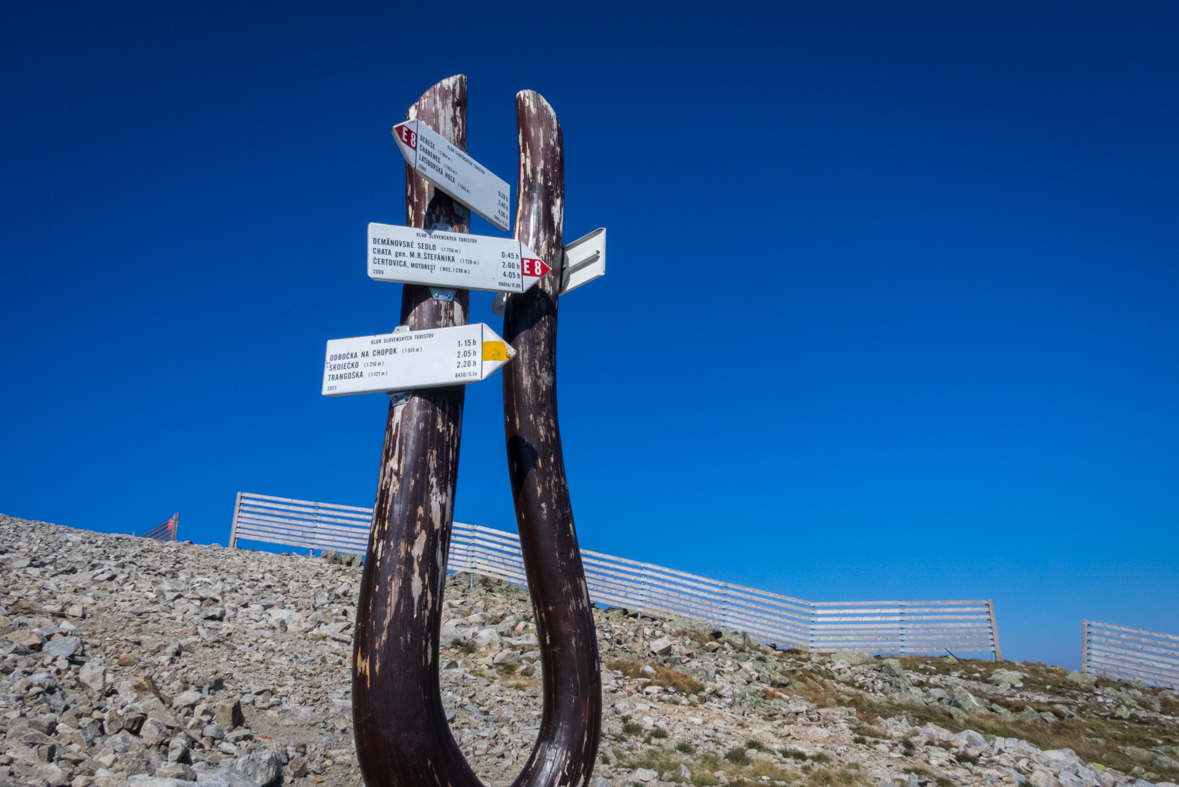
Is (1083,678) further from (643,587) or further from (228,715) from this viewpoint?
(228,715)

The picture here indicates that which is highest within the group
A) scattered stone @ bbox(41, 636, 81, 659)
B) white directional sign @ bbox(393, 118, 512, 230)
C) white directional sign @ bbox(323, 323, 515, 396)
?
white directional sign @ bbox(393, 118, 512, 230)

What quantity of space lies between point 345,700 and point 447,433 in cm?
478

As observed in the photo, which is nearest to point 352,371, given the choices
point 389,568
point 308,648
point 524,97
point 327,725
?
point 389,568

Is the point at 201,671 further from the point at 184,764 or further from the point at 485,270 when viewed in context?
the point at 485,270

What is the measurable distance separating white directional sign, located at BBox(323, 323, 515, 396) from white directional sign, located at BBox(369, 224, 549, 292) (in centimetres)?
39

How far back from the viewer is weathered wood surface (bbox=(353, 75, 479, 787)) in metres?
3.38

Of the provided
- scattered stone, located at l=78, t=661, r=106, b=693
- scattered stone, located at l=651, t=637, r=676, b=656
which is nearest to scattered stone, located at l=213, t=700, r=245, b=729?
scattered stone, located at l=78, t=661, r=106, b=693

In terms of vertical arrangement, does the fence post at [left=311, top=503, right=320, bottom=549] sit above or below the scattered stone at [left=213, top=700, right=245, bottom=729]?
above

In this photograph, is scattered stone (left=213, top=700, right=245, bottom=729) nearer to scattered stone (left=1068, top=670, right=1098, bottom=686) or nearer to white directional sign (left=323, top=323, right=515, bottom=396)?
white directional sign (left=323, top=323, right=515, bottom=396)

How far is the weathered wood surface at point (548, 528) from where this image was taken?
4.23 m

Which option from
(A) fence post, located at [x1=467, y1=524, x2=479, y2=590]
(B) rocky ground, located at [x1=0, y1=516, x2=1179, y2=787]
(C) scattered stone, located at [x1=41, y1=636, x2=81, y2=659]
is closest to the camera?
(B) rocky ground, located at [x1=0, y1=516, x2=1179, y2=787]

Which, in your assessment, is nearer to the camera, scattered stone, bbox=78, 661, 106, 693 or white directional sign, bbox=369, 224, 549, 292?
white directional sign, bbox=369, 224, 549, 292

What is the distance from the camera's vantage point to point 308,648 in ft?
27.9

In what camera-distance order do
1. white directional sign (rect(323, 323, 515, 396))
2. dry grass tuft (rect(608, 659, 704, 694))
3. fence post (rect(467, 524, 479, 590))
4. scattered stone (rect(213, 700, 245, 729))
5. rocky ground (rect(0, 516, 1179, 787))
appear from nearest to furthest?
white directional sign (rect(323, 323, 515, 396)), rocky ground (rect(0, 516, 1179, 787)), scattered stone (rect(213, 700, 245, 729)), dry grass tuft (rect(608, 659, 704, 694)), fence post (rect(467, 524, 479, 590))
